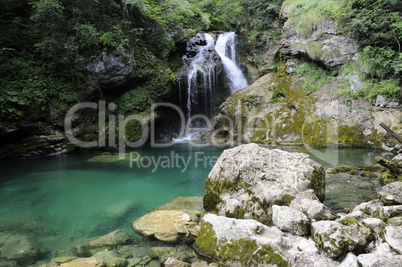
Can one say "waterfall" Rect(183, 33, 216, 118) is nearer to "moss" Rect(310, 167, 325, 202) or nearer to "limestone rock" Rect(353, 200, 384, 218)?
"moss" Rect(310, 167, 325, 202)

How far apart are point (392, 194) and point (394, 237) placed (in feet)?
5.68

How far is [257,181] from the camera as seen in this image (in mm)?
4766

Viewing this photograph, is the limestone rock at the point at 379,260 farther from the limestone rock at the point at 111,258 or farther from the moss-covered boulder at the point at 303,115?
the moss-covered boulder at the point at 303,115

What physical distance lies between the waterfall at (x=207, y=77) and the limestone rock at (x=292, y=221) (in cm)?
1399

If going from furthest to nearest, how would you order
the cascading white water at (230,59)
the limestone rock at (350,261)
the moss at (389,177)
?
the cascading white water at (230,59) < the moss at (389,177) < the limestone rock at (350,261)

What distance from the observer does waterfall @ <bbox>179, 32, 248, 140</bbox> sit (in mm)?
17750

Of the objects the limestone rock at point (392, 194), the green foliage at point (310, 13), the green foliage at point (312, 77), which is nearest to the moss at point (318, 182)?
the limestone rock at point (392, 194)

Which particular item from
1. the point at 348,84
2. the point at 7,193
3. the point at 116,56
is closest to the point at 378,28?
the point at 348,84

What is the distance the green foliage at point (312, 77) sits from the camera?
13.3 m

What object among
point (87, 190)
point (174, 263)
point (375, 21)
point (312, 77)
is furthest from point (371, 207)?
point (375, 21)

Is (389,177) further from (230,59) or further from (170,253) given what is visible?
(230,59)

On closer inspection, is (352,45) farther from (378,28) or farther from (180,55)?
(180,55)

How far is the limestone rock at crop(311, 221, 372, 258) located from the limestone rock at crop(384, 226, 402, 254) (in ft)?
0.61

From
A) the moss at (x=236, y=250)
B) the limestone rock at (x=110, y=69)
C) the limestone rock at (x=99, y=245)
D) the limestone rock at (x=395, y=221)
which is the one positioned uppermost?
the limestone rock at (x=110, y=69)
